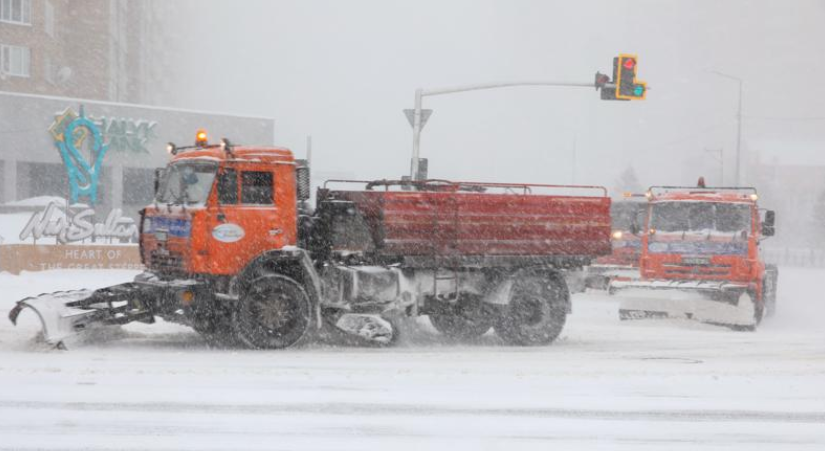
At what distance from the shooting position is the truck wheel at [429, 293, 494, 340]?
1363 centimetres

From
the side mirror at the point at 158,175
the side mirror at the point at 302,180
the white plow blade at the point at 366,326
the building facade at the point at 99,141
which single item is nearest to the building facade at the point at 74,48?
the building facade at the point at 99,141

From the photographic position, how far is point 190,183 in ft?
38.0

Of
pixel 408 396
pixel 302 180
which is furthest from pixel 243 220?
pixel 408 396

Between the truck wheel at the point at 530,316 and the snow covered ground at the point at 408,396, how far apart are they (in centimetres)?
44

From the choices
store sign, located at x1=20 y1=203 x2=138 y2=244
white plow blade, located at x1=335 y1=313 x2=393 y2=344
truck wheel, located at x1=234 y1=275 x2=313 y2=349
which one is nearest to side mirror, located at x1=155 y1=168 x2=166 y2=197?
truck wheel, located at x1=234 y1=275 x2=313 y2=349

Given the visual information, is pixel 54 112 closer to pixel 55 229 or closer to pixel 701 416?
pixel 55 229

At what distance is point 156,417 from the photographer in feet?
23.9

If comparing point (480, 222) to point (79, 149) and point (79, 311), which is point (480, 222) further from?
point (79, 149)

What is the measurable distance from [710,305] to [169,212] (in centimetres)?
1021

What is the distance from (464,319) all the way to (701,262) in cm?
580

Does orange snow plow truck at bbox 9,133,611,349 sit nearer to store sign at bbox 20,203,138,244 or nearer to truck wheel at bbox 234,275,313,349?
truck wheel at bbox 234,275,313,349

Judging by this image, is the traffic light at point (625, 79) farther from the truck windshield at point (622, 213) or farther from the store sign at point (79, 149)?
the store sign at point (79, 149)

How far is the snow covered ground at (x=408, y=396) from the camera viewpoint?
6.82 meters

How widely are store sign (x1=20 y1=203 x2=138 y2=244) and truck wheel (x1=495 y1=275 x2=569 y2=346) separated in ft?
51.6
